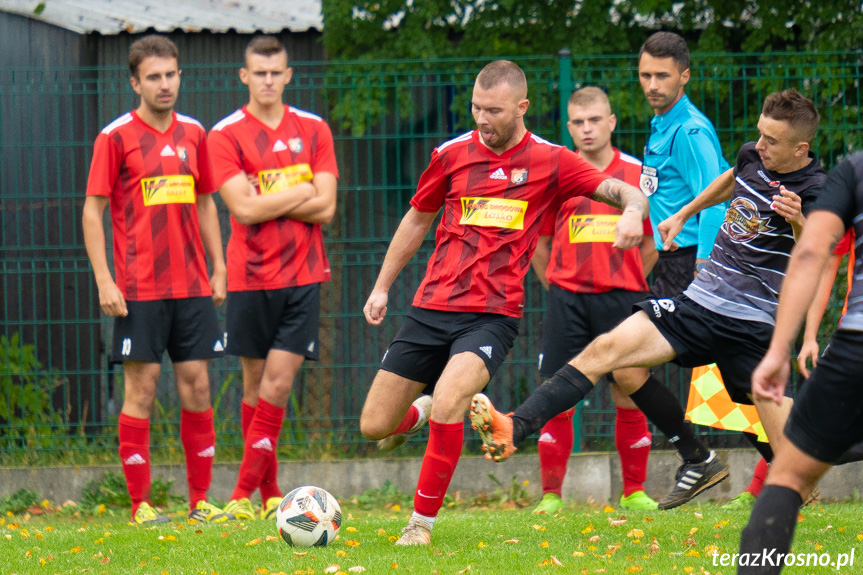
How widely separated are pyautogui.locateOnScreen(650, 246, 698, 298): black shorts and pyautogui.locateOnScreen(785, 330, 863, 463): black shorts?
2830 mm

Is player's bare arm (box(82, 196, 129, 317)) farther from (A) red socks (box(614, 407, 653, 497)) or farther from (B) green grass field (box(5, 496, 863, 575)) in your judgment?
(A) red socks (box(614, 407, 653, 497))

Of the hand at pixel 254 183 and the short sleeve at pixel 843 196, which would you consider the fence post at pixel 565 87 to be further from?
the short sleeve at pixel 843 196

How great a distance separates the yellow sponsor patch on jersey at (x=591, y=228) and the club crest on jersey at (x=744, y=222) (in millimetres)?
1483

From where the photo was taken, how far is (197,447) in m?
6.28

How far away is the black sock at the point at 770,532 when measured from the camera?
3014 millimetres

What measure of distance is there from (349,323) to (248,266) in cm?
163

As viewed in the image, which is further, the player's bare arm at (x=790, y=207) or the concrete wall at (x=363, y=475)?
the concrete wall at (x=363, y=475)

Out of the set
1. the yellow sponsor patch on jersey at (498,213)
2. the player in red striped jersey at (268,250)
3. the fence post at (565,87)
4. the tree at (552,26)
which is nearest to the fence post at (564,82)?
the fence post at (565,87)

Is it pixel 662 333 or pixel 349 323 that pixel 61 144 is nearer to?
pixel 349 323

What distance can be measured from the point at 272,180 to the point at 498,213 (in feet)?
6.81

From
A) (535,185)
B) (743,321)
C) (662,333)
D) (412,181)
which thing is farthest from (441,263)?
(412,181)

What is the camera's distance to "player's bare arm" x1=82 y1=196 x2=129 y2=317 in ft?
19.2

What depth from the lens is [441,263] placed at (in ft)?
16.2

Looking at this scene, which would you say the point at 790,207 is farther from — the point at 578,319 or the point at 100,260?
the point at 100,260
